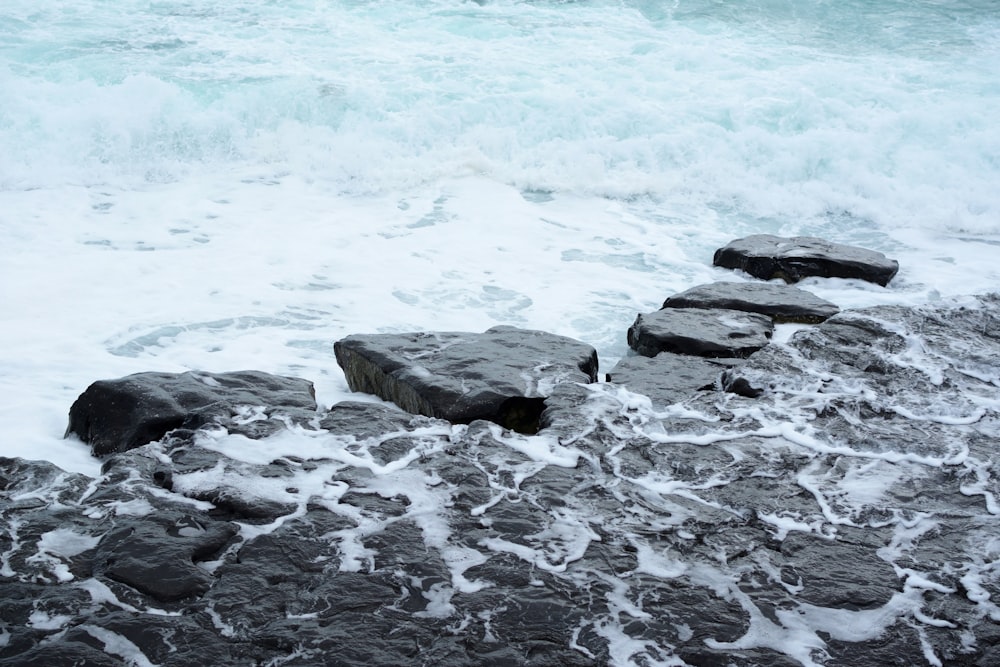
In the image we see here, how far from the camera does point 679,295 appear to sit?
5.87m

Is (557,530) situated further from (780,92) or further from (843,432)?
(780,92)

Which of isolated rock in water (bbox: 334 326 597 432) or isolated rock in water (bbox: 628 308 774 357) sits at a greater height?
isolated rock in water (bbox: 334 326 597 432)

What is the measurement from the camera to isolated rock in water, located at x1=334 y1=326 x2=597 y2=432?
430 centimetres

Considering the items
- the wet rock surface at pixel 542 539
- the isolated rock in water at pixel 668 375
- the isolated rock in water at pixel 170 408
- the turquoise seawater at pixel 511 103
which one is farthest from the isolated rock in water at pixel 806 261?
the isolated rock in water at pixel 170 408

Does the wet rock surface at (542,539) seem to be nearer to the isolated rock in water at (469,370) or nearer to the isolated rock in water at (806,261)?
the isolated rock in water at (469,370)

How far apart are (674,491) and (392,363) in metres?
1.61

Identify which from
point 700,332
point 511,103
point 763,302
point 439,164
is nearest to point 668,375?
point 700,332

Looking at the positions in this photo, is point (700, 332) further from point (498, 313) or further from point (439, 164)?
point (439, 164)

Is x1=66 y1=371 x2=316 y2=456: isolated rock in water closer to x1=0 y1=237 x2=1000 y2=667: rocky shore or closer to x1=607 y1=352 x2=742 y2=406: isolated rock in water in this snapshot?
x1=0 y1=237 x2=1000 y2=667: rocky shore

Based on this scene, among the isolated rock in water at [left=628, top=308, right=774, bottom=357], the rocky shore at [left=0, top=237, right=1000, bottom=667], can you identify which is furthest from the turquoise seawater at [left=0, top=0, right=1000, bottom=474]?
the rocky shore at [left=0, top=237, right=1000, bottom=667]

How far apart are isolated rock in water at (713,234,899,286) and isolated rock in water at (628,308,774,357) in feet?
3.70

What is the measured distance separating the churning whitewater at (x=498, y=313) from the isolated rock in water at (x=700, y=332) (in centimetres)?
20

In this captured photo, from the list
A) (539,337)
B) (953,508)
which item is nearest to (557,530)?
(953,508)

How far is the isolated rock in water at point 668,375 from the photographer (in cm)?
452
